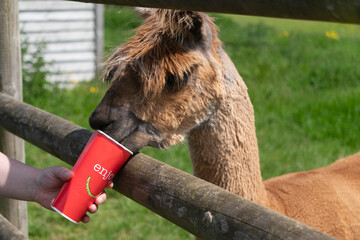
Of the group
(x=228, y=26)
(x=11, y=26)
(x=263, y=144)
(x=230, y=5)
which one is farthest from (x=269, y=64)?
(x=230, y=5)

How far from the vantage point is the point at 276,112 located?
675cm

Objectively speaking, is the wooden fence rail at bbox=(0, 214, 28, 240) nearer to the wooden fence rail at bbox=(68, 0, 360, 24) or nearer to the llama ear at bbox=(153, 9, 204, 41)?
the llama ear at bbox=(153, 9, 204, 41)

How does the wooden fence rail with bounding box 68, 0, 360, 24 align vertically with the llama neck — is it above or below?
above

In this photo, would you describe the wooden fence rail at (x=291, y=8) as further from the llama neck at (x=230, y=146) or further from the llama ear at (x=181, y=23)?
the llama neck at (x=230, y=146)

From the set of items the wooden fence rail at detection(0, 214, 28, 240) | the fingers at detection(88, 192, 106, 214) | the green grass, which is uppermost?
the fingers at detection(88, 192, 106, 214)

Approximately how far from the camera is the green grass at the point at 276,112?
13.7ft

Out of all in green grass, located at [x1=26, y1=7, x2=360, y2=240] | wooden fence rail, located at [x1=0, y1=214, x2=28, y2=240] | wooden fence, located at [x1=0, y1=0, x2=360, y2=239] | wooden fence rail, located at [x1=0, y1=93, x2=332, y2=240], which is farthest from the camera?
green grass, located at [x1=26, y1=7, x2=360, y2=240]

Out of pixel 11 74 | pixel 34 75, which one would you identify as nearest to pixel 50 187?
pixel 11 74

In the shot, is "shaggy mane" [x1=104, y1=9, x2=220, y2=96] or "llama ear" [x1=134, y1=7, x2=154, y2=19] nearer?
"shaggy mane" [x1=104, y1=9, x2=220, y2=96]

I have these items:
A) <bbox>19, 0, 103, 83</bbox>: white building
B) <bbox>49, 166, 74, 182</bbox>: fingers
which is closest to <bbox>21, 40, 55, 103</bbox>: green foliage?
<bbox>19, 0, 103, 83</bbox>: white building

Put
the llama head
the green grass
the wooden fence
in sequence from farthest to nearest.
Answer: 1. the green grass
2. the llama head
3. the wooden fence

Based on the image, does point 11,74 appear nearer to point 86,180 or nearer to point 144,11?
point 144,11

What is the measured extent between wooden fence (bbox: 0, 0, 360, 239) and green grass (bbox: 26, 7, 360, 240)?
37 centimetres

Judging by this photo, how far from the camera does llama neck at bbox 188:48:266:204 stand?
2.26 metres
